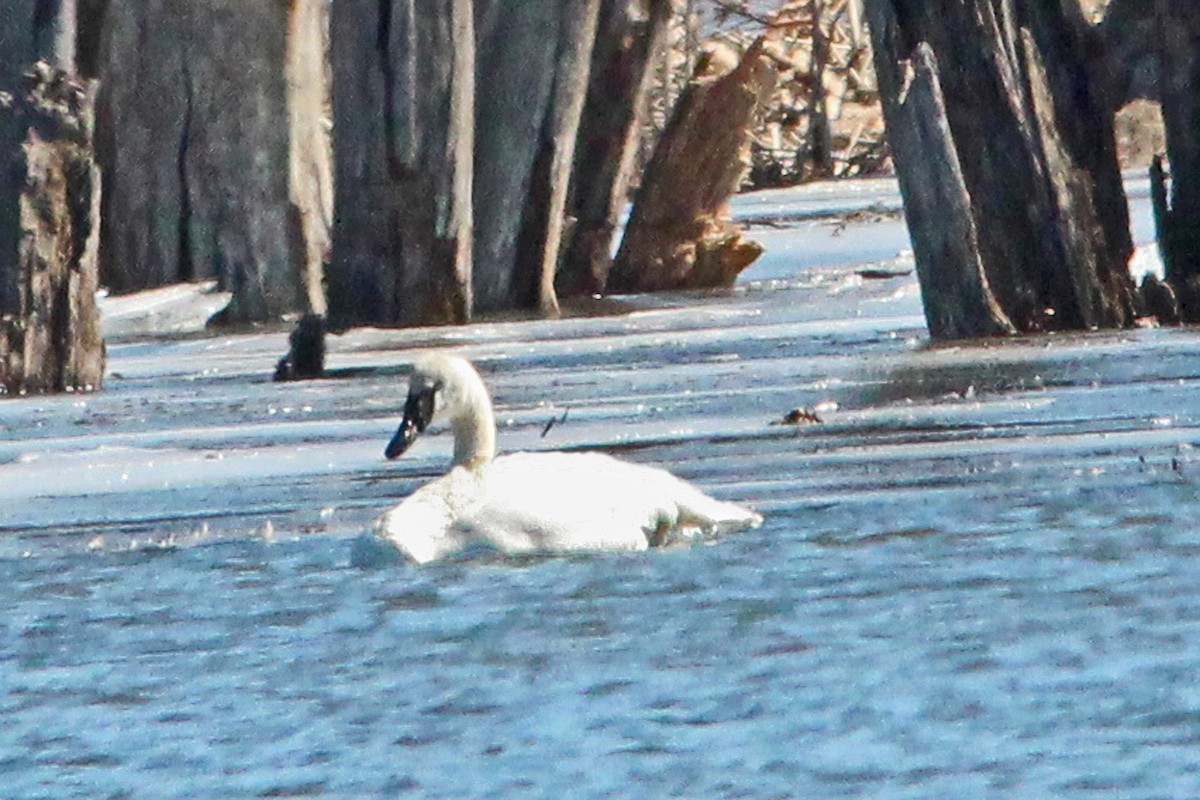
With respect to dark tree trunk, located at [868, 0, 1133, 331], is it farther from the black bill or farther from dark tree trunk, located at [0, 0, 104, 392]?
the black bill

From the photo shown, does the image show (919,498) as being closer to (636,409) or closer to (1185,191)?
(636,409)

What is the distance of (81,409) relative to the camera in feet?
38.8

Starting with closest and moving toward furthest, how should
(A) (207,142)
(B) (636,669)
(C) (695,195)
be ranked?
1. (B) (636,669)
2. (A) (207,142)
3. (C) (695,195)

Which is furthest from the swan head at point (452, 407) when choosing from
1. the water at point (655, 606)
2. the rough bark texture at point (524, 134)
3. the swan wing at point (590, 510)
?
the rough bark texture at point (524, 134)

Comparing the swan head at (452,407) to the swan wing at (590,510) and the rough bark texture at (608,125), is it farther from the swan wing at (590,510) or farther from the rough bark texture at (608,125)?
the rough bark texture at (608,125)

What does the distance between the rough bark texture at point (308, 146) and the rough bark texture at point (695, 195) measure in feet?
9.53

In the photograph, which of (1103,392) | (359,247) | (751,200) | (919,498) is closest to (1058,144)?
(1103,392)

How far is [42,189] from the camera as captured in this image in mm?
12008

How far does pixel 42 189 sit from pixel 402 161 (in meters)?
3.42

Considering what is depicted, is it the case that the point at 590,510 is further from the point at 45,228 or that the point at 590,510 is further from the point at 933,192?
the point at 933,192

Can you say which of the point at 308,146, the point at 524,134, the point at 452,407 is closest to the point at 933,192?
the point at 524,134

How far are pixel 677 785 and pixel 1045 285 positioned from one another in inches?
328

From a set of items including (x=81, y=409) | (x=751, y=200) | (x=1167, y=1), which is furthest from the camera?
(x=751, y=200)

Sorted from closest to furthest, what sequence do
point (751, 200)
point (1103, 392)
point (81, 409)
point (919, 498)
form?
1. point (919, 498)
2. point (1103, 392)
3. point (81, 409)
4. point (751, 200)
